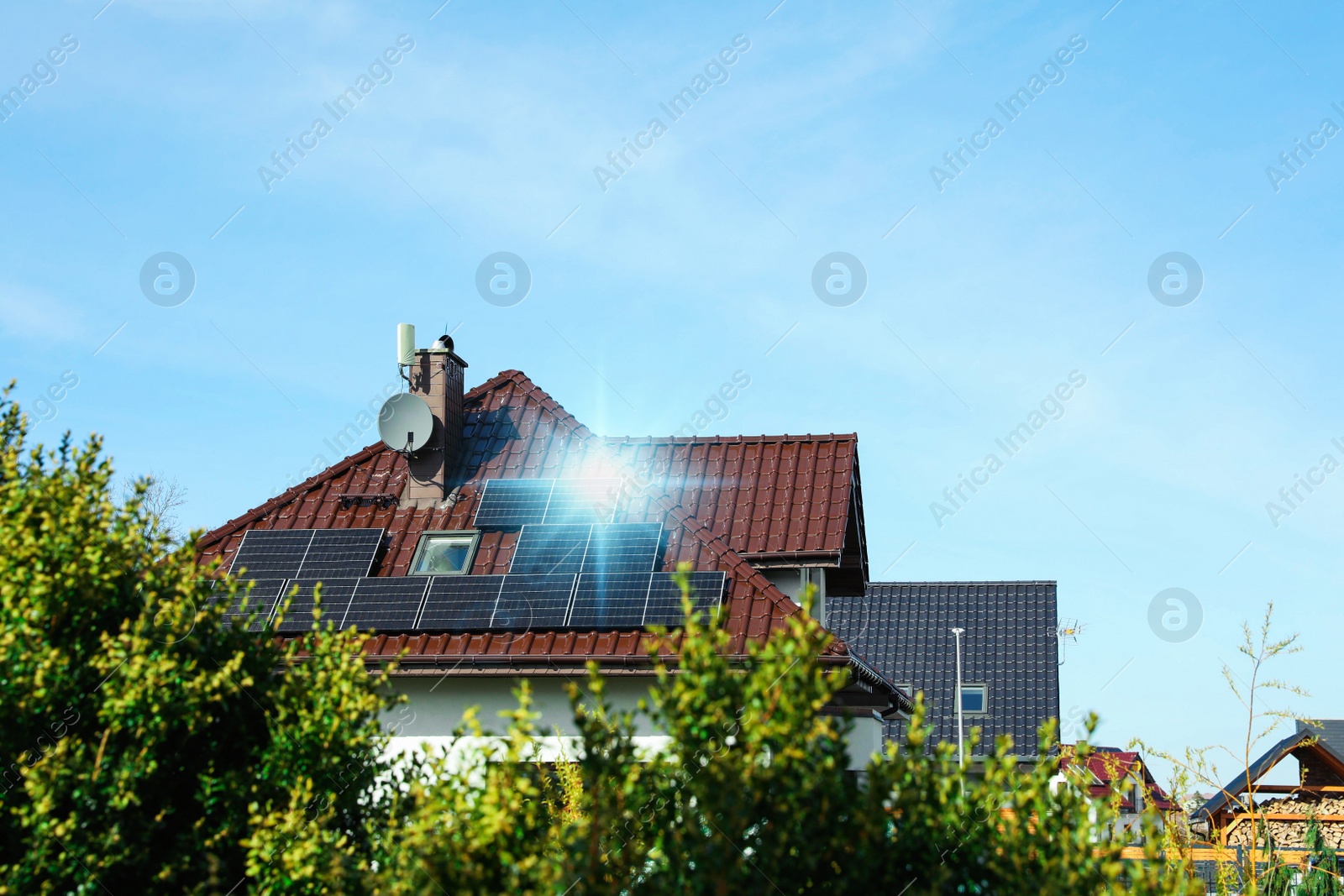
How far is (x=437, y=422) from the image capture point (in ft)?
49.6

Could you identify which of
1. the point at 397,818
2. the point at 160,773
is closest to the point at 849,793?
the point at 397,818

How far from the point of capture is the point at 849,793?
13.3 feet

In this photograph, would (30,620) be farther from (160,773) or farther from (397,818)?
(397,818)

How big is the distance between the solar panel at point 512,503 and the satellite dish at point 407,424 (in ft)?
3.62

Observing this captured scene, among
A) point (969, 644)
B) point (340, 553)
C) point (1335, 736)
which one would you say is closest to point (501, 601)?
point (340, 553)

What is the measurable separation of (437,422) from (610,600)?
4170 mm

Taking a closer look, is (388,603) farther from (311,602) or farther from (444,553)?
(444,553)

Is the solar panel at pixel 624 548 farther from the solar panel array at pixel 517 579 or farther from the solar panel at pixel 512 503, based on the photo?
the solar panel at pixel 512 503

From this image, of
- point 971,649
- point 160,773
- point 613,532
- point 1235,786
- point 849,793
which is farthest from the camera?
point 971,649

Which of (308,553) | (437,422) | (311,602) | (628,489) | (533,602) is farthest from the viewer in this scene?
(437,422)

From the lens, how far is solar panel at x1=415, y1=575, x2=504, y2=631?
12414mm

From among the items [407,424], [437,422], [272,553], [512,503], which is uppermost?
[437,422]

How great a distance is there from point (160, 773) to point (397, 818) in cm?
106

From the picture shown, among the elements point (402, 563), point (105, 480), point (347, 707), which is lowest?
point (347, 707)
